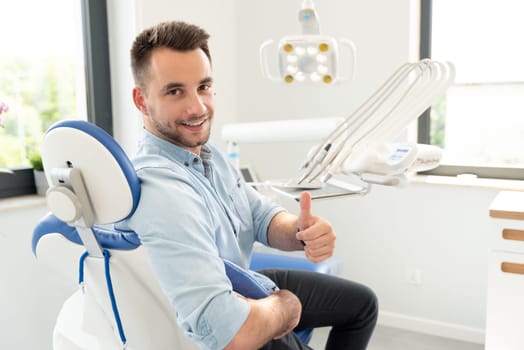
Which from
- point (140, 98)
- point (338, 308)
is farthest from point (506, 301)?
point (140, 98)

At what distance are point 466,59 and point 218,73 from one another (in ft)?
4.19

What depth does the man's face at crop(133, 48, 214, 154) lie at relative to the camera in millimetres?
1165

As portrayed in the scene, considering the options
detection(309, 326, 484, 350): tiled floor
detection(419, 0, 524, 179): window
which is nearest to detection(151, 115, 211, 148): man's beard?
detection(309, 326, 484, 350): tiled floor

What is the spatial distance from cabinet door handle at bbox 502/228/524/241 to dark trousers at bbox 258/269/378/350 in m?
0.66

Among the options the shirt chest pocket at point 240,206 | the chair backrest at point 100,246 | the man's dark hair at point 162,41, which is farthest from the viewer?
the shirt chest pocket at point 240,206

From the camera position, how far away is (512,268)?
1892mm

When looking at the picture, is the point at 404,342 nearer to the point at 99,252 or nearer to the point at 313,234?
the point at 313,234

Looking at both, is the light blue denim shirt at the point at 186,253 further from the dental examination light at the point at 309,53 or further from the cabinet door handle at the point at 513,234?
the cabinet door handle at the point at 513,234

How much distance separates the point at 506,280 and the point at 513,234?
0.56 ft

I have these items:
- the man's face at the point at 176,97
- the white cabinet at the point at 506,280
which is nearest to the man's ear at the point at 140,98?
the man's face at the point at 176,97

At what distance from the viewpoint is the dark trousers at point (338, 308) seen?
1.50 m

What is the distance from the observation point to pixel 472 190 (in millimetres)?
2545

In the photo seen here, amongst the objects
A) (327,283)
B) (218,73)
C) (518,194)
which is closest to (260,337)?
(327,283)

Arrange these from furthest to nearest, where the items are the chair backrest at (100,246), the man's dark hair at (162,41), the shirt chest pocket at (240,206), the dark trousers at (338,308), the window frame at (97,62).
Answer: the window frame at (97,62)
the dark trousers at (338,308)
the shirt chest pocket at (240,206)
the man's dark hair at (162,41)
the chair backrest at (100,246)
